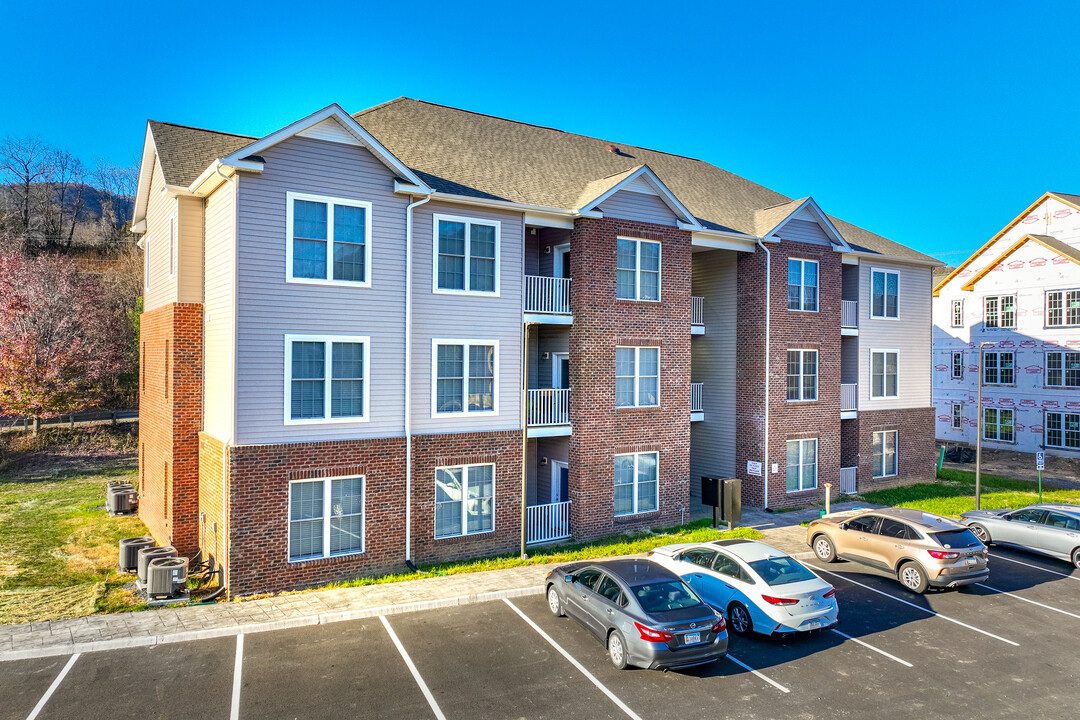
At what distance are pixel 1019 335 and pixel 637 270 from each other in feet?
100

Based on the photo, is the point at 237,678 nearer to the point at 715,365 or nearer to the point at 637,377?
the point at 637,377

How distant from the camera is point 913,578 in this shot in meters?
15.5

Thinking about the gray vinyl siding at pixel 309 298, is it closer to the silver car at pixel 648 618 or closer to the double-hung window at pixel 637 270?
the silver car at pixel 648 618

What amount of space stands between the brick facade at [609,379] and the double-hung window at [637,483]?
199mm

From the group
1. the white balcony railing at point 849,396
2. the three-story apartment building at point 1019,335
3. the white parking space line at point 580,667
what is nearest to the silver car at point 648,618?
the white parking space line at point 580,667

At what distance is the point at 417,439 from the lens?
54.4 feet

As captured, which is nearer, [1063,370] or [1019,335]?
[1063,370]

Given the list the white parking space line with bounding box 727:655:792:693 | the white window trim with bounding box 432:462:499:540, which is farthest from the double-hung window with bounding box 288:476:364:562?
the white parking space line with bounding box 727:655:792:693

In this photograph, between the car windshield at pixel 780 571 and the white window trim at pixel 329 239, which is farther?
the white window trim at pixel 329 239

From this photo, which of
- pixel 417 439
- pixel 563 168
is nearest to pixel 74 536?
pixel 417 439

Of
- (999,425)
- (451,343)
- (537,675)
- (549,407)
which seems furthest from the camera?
(999,425)

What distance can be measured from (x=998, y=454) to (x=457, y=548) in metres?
35.3

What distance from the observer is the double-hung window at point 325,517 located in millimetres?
15023

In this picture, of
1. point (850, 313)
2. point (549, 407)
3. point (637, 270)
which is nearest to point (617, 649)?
point (549, 407)
